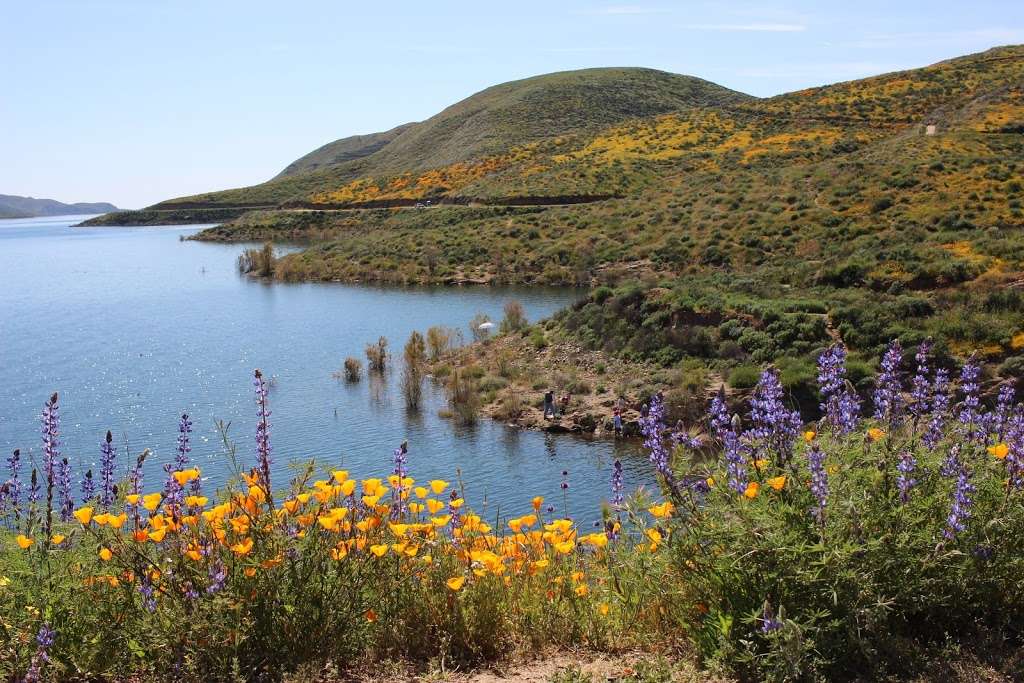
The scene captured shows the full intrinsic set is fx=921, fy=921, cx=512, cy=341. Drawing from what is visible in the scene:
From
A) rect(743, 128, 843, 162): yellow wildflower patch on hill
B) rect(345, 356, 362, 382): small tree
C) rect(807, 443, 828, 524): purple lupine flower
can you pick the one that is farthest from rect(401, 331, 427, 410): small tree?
rect(743, 128, 843, 162): yellow wildflower patch on hill

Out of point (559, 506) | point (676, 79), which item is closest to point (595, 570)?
point (559, 506)

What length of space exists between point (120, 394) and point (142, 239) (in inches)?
3408

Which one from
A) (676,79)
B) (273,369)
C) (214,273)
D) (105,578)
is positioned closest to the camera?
(105,578)

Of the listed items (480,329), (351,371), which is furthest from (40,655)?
(480,329)

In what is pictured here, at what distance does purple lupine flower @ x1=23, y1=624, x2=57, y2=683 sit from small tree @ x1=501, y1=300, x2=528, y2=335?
2689 centimetres

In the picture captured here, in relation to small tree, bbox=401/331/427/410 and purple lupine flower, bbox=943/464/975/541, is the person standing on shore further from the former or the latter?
purple lupine flower, bbox=943/464/975/541

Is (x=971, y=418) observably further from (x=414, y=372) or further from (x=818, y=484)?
(x=414, y=372)

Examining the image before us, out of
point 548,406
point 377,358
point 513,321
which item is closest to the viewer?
point 548,406

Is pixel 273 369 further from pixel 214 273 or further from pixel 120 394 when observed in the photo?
pixel 214 273

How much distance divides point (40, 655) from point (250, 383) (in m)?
22.3

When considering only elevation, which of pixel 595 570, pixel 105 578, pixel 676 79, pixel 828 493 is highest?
pixel 676 79

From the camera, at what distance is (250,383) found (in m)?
25.7

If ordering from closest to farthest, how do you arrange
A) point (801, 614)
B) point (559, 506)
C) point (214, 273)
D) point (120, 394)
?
1. point (801, 614)
2. point (559, 506)
3. point (120, 394)
4. point (214, 273)

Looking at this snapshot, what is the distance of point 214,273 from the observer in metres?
59.0
